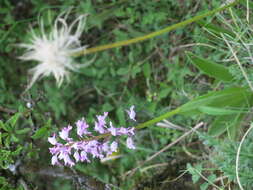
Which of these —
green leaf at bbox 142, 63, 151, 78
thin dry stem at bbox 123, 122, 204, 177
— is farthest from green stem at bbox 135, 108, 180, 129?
green leaf at bbox 142, 63, 151, 78

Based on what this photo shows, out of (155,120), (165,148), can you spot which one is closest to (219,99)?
(155,120)

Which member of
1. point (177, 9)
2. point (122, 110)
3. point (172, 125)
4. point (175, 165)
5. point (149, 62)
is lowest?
point (175, 165)

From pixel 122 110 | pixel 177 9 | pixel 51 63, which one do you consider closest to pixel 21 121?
pixel 51 63

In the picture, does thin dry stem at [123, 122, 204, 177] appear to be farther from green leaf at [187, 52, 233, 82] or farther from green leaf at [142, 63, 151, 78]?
green leaf at [142, 63, 151, 78]

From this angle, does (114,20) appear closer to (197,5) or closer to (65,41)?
(65,41)

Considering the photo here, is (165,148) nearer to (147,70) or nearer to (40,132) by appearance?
(147,70)

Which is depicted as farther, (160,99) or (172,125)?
(160,99)
